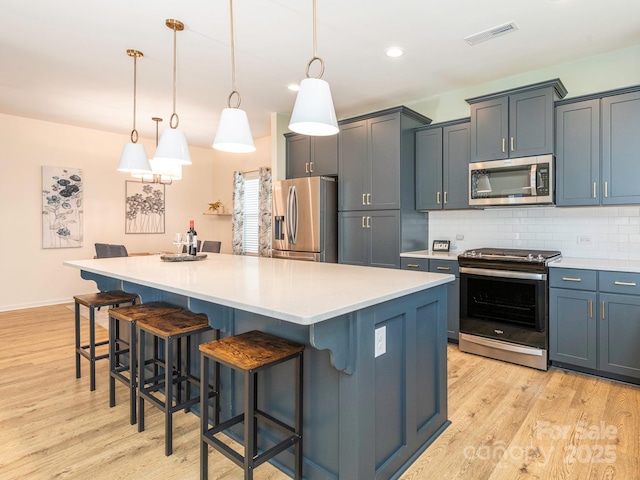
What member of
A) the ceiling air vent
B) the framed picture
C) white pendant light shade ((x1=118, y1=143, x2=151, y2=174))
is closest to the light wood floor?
white pendant light shade ((x1=118, y1=143, x2=151, y2=174))

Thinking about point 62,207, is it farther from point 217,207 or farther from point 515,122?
point 515,122

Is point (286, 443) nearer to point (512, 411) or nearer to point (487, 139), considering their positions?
point (512, 411)

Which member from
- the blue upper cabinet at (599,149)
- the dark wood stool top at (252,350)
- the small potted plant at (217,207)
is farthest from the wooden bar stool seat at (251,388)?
the small potted plant at (217,207)

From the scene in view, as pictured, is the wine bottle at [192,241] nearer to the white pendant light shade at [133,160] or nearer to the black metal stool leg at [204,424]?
the white pendant light shade at [133,160]

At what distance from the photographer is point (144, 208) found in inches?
263

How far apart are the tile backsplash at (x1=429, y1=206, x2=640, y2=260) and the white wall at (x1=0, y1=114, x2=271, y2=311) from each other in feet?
11.8

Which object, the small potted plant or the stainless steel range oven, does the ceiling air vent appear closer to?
the stainless steel range oven

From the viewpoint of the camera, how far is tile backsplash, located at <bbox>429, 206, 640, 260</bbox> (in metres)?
3.34

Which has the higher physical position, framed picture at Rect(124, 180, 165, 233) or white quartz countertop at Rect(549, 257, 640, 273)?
framed picture at Rect(124, 180, 165, 233)

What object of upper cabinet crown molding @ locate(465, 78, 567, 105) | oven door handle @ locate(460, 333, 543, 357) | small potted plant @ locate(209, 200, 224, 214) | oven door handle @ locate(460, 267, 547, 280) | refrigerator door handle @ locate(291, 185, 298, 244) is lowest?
oven door handle @ locate(460, 333, 543, 357)

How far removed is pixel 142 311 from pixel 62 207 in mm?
4406

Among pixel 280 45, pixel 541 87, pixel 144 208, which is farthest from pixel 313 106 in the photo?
pixel 144 208

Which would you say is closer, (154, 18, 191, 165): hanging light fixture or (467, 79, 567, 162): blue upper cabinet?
(154, 18, 191, 165): hanging light fixture

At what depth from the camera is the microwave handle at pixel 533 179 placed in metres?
3.37
